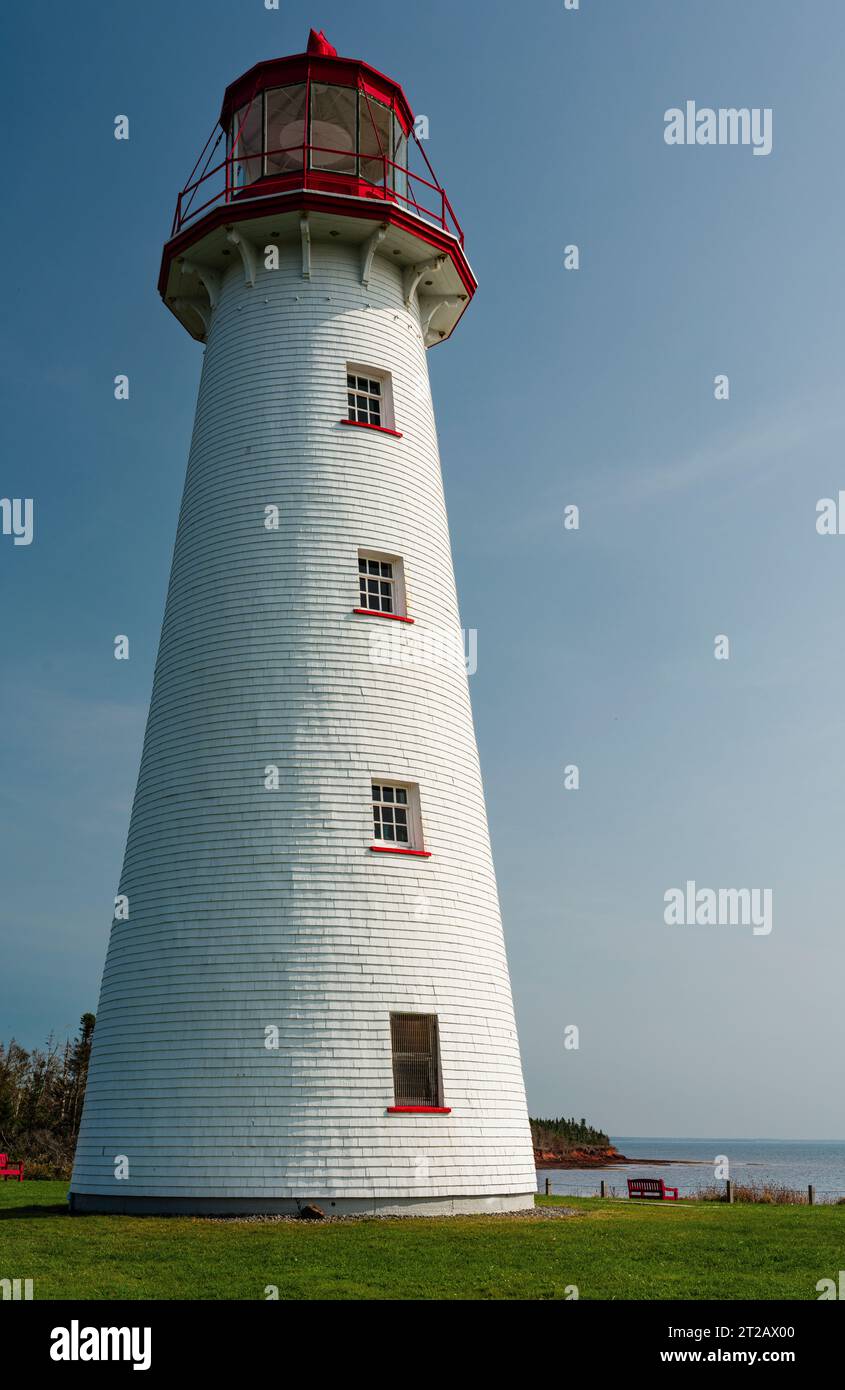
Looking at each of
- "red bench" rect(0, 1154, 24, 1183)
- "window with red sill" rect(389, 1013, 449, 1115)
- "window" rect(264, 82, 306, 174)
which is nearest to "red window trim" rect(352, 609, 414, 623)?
"window with red sill" rect(389, 1013, 449, 1115)

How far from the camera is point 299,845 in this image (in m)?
18.2

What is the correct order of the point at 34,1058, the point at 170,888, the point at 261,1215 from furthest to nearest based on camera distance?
the point at 34,1058, the point at 170,888, the point at 261,1215

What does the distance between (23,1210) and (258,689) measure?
30.9 feet

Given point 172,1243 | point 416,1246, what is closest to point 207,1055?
point 172,1243

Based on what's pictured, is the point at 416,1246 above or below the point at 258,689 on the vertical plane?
below

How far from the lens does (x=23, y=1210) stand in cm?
1928

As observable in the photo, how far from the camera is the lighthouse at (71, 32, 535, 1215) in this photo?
17.0 metres

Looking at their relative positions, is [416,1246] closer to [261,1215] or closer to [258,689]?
[261,1215]

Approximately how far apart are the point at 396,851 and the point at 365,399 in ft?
28.9

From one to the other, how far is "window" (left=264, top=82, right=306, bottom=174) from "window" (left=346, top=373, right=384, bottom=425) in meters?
5.12

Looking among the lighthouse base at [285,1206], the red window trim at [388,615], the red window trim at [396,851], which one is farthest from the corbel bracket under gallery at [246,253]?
the lighthouse base at [285,1206]

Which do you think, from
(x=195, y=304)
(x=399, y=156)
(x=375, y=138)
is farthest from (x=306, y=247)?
(x=399, y=156)
